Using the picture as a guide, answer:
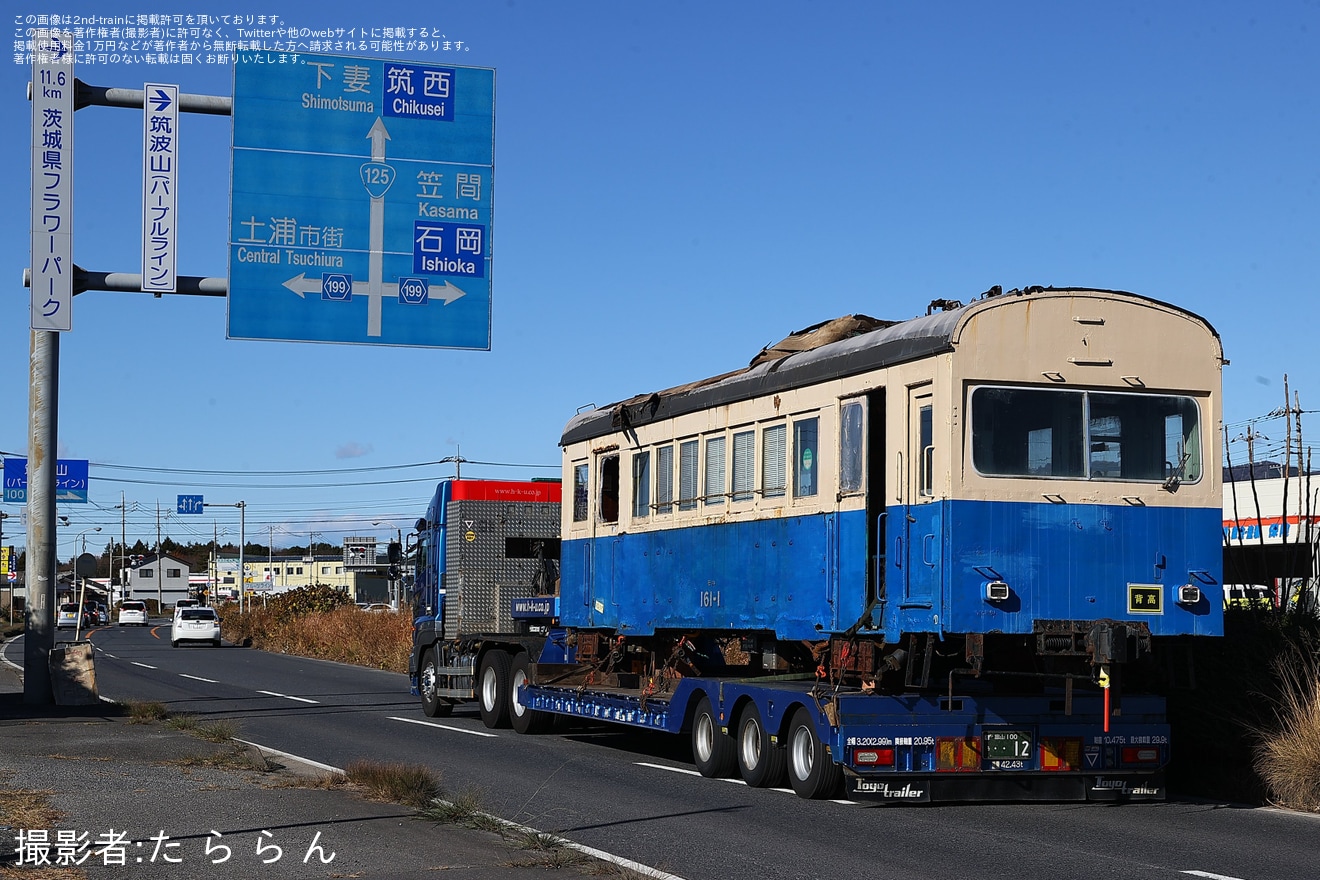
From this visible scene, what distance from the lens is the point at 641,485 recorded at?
60.0 ft

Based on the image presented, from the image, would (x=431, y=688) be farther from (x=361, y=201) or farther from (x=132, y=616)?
(x=132, y=616)

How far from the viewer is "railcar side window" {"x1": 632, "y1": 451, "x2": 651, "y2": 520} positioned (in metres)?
18.1

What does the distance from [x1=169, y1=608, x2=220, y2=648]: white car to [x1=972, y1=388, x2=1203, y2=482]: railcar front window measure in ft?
161

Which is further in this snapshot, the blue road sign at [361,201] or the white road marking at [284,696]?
the white road marking at [284,696]

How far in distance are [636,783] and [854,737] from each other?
9.17 ft

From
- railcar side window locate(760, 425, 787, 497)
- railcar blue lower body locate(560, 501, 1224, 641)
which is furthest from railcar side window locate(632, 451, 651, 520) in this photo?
railcar blue lower body locate(560, 501, 1224, 641)

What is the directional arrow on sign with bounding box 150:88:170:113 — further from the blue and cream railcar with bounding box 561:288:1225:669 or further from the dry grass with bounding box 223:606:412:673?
the dry grass with bounding box 223:606:412:673

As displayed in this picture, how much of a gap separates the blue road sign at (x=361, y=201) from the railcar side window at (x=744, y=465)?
12.6 feet

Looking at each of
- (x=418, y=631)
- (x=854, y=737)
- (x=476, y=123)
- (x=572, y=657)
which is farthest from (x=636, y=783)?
(x=418, y=631)

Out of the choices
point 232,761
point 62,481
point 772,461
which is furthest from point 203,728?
point 62,481

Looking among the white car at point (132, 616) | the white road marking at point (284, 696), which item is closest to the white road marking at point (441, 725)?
the white road marking at point (284, 696)

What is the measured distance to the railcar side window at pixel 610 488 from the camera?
751 inches

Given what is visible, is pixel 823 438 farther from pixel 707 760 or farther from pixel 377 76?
pixel 377 76

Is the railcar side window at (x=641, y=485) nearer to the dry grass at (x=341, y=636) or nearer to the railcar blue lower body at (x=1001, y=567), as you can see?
the railcar blue lower body at (x=1001, y=567)
